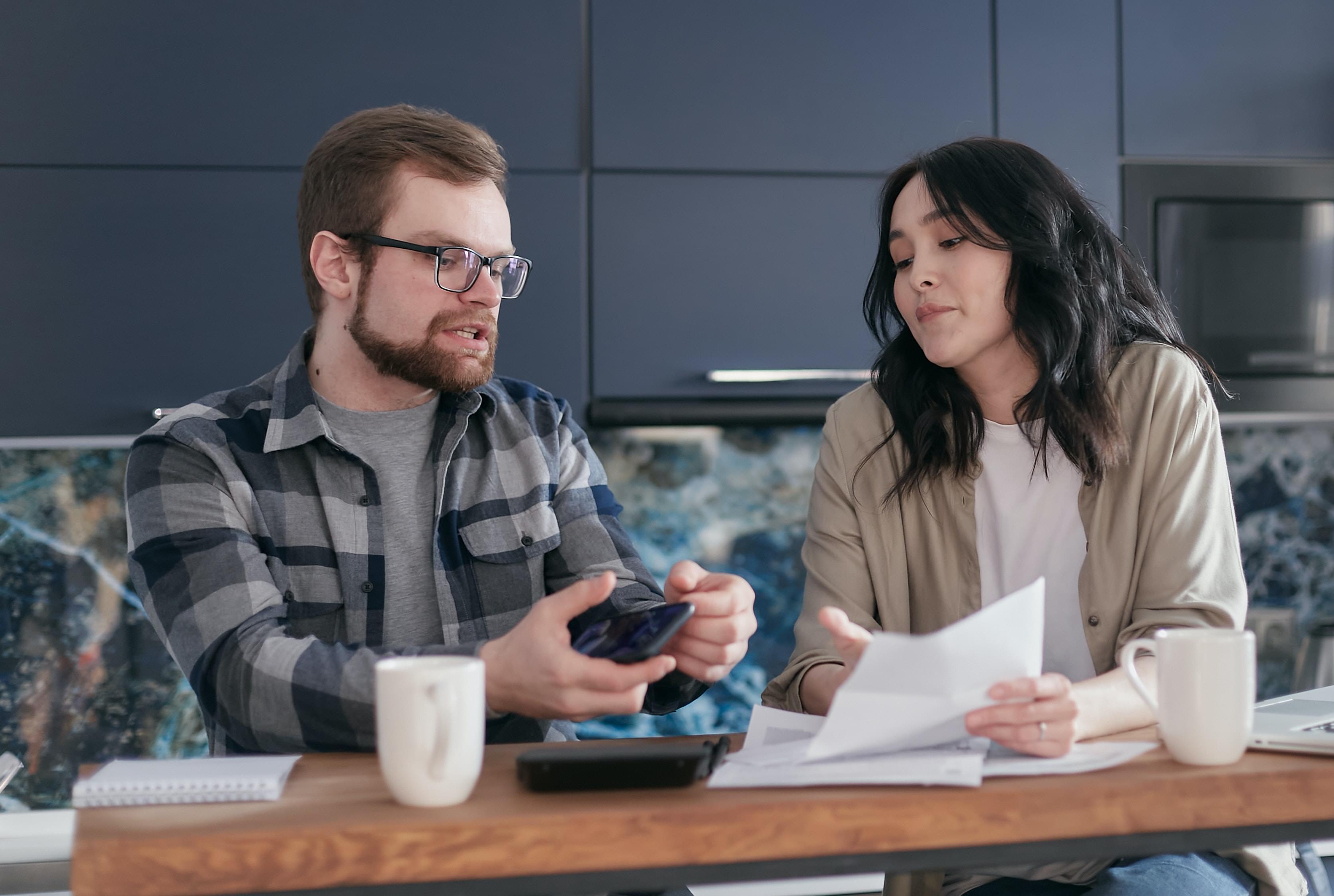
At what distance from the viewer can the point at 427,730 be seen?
78 cm

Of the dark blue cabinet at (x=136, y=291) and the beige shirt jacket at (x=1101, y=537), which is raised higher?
the dark blue cabinet at (x=136, y=291)

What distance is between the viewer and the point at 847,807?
0.77 m

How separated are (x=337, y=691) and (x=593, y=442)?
4.54 feet

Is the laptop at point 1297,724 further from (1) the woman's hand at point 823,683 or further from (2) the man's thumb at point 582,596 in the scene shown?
(2) the man's thumb at point 582,596

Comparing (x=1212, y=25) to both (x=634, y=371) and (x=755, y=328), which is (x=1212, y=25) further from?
(x=634, y=371)

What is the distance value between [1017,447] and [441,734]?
0.94m

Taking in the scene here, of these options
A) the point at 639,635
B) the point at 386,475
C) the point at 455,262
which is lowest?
the point at 639,635

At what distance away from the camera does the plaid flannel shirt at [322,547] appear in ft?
3.57

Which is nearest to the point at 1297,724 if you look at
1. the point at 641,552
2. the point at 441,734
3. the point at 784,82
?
the point at 441,734

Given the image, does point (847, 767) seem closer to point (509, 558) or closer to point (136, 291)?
point (509, 558)

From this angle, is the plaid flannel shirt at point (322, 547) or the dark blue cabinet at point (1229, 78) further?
the dark blue cabinet at point (1229, 78)

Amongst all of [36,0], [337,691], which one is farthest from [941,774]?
[36,0]

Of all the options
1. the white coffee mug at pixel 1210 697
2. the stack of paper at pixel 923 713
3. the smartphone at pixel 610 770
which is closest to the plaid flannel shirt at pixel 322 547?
→ the smartphone at pixel 610 770

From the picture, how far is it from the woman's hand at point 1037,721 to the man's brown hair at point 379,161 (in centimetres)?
95
